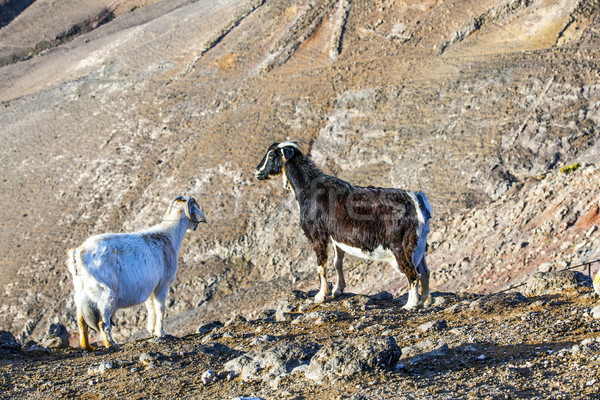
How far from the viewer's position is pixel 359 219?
40.0ft

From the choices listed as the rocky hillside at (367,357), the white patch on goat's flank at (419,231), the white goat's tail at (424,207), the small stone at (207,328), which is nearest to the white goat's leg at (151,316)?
the small stone at (207,328)

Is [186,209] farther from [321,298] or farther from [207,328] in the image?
[321,298]

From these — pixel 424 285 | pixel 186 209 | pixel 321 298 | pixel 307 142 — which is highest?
pixel 186 209

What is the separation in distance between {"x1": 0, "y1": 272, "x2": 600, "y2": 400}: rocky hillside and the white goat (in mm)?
683

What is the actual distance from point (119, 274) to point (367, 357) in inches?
231

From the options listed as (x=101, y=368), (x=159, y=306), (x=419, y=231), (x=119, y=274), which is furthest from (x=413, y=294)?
(x=101, y=368)

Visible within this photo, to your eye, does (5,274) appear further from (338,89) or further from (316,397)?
(316,397)

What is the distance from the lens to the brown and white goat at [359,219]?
11.8 meters

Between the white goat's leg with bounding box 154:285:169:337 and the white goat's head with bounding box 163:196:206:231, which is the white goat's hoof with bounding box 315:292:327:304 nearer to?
the white goat's leg with bounding box 154:285:169:337

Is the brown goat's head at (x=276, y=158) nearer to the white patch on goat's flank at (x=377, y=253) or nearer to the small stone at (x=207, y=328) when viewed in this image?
the white patch on goat's flank at (x=377, y=253)

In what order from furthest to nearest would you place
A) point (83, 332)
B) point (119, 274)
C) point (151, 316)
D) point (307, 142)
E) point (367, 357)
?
point (307, 142)
point (151, 316)
point (119, 274)
point (83, 332)
point (367, 357)

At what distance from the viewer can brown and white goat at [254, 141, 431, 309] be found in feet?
38.7

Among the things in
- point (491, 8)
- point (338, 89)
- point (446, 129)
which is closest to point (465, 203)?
point (446, 129)

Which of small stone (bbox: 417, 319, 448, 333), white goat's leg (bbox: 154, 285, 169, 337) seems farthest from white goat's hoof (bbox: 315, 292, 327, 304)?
small stone (bbox: 417, 319, 448, 333)
